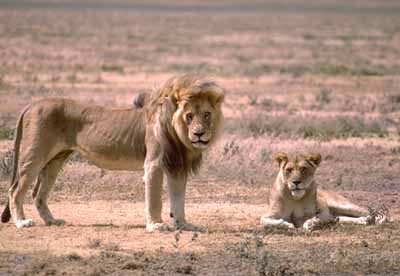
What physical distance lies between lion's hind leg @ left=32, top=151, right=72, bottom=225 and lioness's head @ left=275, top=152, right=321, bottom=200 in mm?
2041

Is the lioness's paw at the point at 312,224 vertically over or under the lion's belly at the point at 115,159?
under

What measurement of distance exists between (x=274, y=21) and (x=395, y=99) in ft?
148

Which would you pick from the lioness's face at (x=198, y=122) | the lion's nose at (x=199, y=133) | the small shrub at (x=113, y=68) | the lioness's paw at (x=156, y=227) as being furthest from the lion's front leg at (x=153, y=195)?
the small shrub at (x=113, y=68)

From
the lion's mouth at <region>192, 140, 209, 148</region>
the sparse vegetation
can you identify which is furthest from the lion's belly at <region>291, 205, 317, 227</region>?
the sparse vegetation

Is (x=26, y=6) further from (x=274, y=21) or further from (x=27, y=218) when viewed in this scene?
(x=27, y=218)

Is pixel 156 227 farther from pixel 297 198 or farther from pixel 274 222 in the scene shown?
pixel 297 198

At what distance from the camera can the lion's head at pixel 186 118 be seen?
381 inches

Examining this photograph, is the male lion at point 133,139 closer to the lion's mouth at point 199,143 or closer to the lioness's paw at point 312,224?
the lion's mouth at point 199,143

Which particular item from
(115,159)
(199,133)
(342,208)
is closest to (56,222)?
(115,159)

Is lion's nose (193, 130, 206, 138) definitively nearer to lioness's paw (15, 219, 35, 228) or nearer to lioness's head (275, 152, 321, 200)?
lioness's head (275, 152, 321, 200)

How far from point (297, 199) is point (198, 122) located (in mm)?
1235

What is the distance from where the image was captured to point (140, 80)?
1051 inches

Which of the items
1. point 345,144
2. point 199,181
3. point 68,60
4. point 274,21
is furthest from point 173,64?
point 274,21

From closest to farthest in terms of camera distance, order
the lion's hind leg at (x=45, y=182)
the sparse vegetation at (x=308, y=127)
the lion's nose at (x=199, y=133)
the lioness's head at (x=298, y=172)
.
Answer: the lion's nose at (x=199, y=133) → the lioness's head at (x=298, y=172) → the lion's hind leg at (x=45, y=182) → the sparse vegetation at (x=308, y=127)
